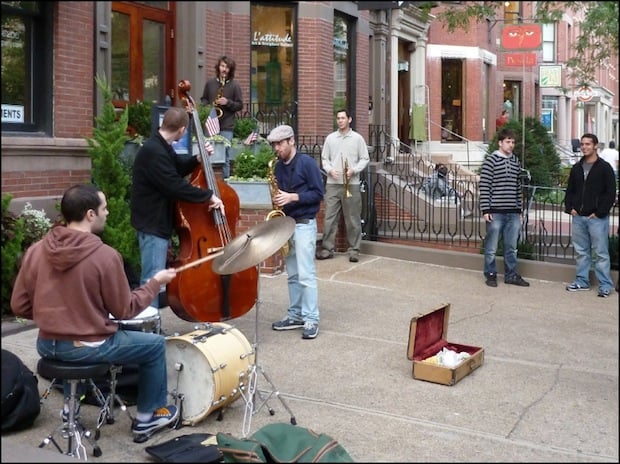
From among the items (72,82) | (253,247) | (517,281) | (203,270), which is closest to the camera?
(253,247)

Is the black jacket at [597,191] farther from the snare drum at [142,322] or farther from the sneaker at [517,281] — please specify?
the snare drum at [142,322]

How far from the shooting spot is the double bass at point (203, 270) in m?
5.72

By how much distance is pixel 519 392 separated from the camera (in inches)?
228

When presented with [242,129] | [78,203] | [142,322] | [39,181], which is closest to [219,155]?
[242,129]

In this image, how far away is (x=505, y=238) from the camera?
9977 mm

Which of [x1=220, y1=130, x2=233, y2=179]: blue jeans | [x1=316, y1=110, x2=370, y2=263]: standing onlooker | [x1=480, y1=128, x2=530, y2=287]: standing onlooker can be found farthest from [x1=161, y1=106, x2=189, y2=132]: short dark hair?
[x1=316, y1=110, x2=370, y2=263]: standing onlooker

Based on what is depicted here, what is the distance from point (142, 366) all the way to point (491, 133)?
16514mm

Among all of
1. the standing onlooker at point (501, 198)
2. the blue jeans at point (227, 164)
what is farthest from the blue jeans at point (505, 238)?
the blue jeans at point (227, 164)

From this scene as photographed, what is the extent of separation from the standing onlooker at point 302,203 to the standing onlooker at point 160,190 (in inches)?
41.4

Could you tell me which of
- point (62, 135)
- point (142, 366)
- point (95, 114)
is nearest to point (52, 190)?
point (62, 135)

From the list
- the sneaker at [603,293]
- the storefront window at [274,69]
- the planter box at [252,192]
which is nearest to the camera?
the sneaker at [603,293]

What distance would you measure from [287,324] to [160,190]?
2.18 meters

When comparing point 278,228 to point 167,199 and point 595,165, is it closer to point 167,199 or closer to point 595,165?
point 167,199

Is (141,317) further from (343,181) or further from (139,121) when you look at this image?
(343,181)
